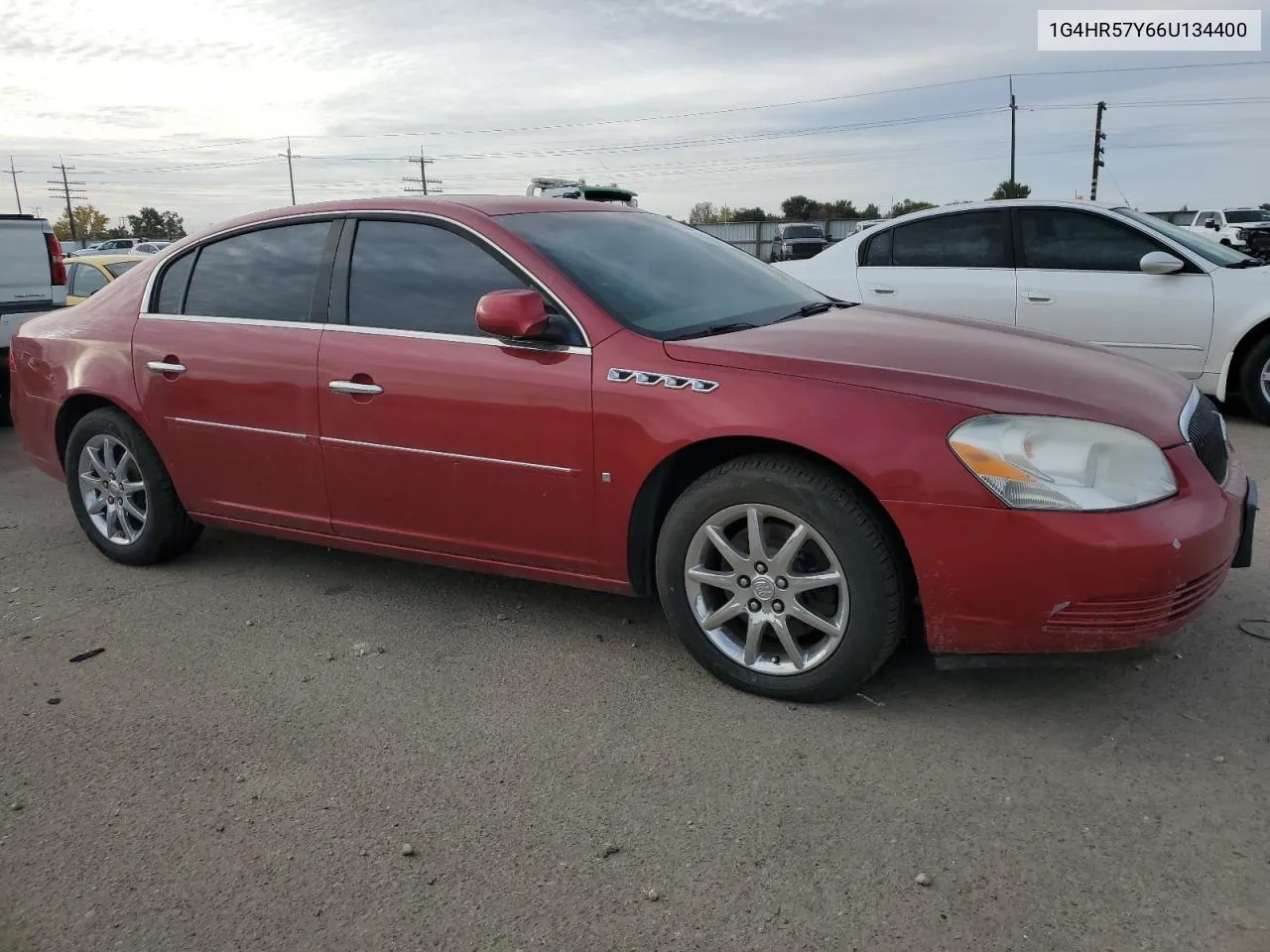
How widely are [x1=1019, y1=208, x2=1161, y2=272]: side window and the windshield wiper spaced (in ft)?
14.4

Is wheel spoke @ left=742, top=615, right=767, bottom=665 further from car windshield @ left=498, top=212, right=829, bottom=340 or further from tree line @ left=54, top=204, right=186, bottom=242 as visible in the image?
tree line @ left=54, top=204, right=186, bottom=242

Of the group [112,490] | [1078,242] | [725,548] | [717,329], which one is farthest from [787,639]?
[1078,242]

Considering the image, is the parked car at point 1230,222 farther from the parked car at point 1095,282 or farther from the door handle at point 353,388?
the door handle at point 353,388

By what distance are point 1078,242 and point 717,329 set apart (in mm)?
4624

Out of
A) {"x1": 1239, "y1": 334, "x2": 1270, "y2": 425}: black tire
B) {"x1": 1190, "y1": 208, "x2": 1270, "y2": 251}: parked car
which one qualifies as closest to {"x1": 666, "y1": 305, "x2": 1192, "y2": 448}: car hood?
{"x1": 1239, "y1": 334, "x2": 1270, "y2": 425}: black tire

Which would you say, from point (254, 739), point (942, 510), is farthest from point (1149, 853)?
point (254, 739)

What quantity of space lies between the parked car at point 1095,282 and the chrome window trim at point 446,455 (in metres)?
3.86

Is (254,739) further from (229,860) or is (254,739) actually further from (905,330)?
(905,330)

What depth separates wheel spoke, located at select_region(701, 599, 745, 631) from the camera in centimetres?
316

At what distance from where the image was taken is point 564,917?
7.34 ft

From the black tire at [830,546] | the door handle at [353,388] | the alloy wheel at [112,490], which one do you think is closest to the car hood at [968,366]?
the black tire at [830,546]

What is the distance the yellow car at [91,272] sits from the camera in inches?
410

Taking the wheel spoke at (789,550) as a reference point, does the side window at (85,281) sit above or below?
above

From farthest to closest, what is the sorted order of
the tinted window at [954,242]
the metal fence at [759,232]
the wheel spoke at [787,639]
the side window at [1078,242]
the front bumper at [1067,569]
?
the metal fence at [759,232] → the tinted window at [954,242] → the side window at [1078,242] → the wheel spoke at [787,639] → the front bumper at [1067,569]
